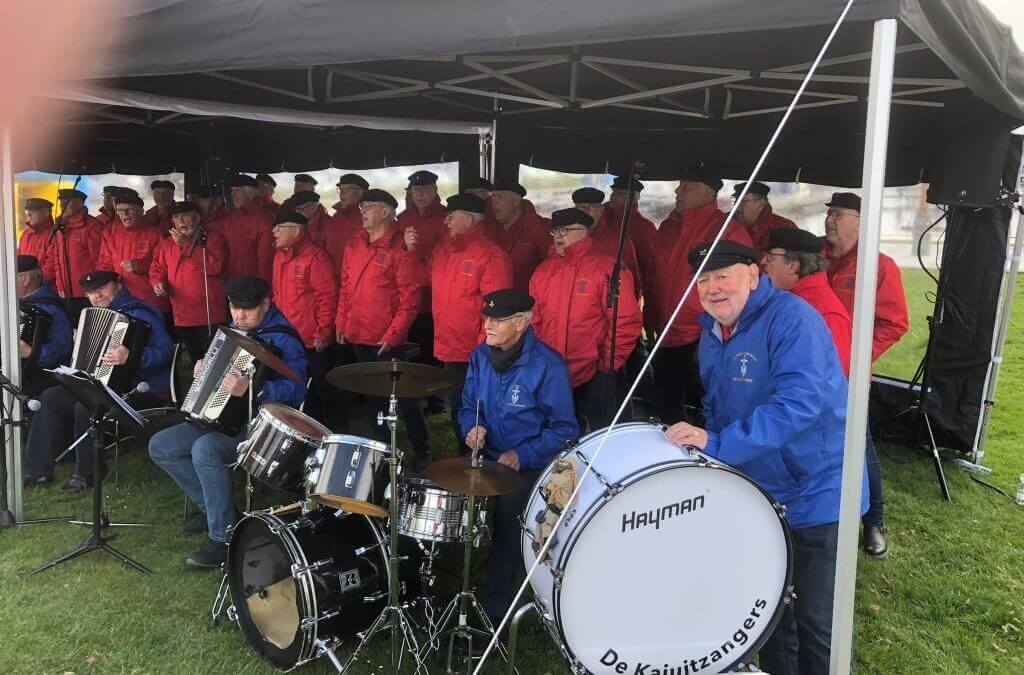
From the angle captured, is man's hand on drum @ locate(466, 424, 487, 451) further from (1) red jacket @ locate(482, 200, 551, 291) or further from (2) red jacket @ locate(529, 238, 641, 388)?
(1) red jacket @ locate(482, 200, 551, 291)

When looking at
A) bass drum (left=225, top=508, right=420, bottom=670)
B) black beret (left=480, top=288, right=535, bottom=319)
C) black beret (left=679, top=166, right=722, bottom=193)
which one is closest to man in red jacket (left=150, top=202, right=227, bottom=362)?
bass drum (left=225, top=508, right=420, bottom=670)

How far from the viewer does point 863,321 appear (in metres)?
2.31

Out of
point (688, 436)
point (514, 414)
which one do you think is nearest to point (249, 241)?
point (514, 414)

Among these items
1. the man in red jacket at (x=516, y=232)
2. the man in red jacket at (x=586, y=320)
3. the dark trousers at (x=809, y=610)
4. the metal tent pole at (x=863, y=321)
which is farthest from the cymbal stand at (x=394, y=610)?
Answer: the man in red jacket at (x=516, y=232)

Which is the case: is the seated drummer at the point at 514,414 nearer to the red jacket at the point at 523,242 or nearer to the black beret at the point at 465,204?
the black beret at the point at 465,204

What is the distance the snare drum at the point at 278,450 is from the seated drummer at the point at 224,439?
0.62m

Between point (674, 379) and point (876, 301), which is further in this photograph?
point (674, 379)

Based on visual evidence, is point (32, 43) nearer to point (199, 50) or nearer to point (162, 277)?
point (199, 50)

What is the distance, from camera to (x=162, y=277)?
20.3 ft

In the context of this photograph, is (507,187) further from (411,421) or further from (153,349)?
(153,349)

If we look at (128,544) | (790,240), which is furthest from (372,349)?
(790,240)

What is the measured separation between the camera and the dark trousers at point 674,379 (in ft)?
18.3

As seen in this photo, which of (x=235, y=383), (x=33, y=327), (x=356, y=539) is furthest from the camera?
(x=33, y=327)

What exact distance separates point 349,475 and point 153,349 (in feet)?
9.13
